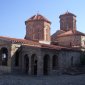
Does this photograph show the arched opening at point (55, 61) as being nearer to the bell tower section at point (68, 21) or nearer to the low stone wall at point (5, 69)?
the low stone wall at point (5, 69)

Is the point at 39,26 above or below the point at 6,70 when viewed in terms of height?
above

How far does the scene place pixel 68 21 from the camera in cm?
4069

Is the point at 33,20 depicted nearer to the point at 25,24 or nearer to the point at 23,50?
the point at 25,24

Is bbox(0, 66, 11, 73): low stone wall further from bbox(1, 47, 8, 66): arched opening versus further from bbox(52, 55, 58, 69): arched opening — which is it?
bbox(52, 55, 58, 69): arched opening

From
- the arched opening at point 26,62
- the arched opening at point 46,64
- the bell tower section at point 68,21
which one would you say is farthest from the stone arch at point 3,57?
the bell tower section at point 68,21

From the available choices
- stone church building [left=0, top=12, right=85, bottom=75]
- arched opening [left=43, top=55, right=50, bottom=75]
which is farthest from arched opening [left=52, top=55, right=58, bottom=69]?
arched opening [left=43, top=55, right=50, bottom=75]

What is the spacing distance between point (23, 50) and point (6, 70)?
3.49 meters

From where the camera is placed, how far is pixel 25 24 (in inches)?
1421

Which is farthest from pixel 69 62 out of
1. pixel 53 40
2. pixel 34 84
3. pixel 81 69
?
pixel 34 84

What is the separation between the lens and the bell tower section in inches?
1601

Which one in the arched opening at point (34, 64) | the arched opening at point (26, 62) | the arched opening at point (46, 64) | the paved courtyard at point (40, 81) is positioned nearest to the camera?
the paved courtyard at point (40, 81)

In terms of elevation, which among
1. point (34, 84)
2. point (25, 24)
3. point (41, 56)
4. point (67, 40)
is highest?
point (25, 24)

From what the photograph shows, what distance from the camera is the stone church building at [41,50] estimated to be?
28.1 meters

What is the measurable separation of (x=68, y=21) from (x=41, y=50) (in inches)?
605
